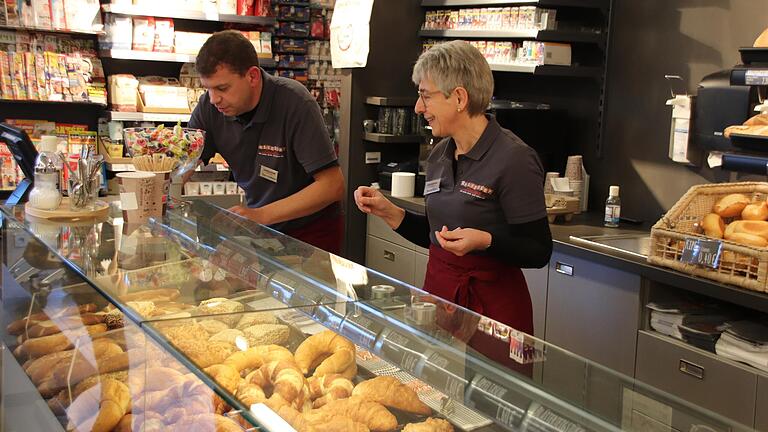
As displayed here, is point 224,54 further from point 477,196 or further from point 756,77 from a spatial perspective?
point 756,77

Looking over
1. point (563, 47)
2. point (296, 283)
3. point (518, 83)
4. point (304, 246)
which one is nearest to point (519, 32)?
point (563, 47)

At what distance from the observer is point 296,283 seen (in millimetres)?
1896

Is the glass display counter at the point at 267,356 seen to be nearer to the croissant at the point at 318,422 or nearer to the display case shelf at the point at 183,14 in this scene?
the croissant at the point at 318,422

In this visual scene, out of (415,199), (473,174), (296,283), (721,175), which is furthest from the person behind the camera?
(415,199)

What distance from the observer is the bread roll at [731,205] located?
3186 mm

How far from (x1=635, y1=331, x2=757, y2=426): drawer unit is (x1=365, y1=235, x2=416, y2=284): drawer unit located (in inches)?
76.9

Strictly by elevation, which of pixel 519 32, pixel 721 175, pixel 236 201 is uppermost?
pixel 519 32

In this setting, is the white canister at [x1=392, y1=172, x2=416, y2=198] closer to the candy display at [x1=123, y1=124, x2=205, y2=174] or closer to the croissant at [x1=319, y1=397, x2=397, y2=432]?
the candy display at [x1=123, y1=124, x2=205, y2=174]

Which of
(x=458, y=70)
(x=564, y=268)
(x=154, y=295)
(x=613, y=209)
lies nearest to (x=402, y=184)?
(x=613, y=209)

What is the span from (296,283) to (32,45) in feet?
13.5

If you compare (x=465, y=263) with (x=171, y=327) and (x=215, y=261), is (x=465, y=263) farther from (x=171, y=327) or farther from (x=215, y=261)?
(x=171, y=327)

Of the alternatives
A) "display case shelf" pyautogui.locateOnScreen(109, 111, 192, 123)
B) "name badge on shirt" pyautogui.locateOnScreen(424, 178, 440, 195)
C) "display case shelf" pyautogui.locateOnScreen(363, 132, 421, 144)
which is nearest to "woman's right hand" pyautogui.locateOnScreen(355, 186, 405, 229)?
"name badge on shirt" pyautogui.locateOnScreen(424, 178, 440, 195)

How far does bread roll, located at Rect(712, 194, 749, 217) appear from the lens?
10.5 ft

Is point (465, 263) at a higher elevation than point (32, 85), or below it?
below
